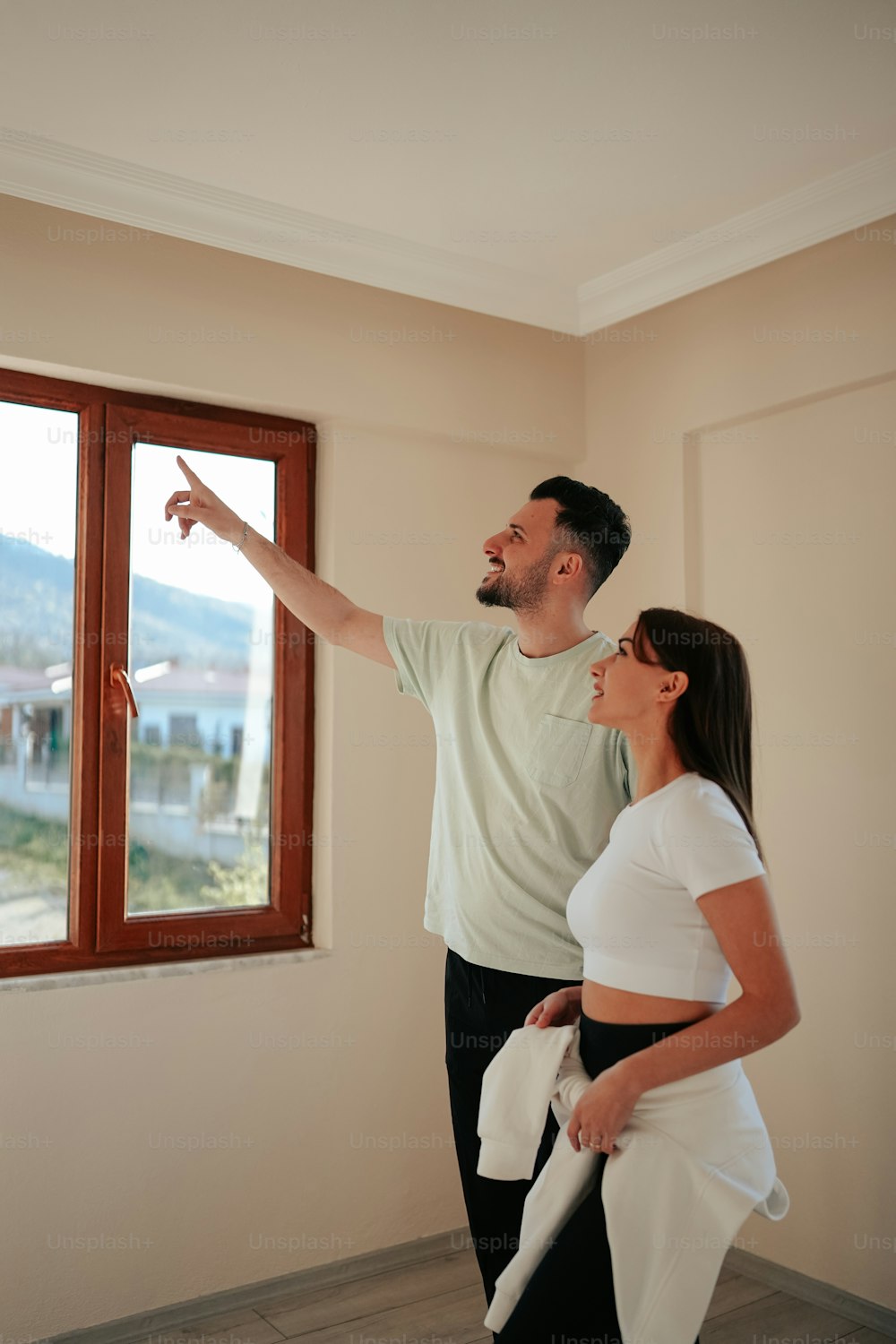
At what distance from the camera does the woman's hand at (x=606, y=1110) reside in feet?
5.18

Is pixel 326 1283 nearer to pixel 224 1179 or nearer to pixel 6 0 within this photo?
pixel 224 1179

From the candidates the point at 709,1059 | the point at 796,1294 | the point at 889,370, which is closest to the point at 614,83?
the point at 889,370

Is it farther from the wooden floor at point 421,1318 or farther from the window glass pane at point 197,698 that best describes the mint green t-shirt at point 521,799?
the wooden floor at point 421,1318

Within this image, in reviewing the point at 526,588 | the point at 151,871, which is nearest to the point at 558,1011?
the point at 526,588

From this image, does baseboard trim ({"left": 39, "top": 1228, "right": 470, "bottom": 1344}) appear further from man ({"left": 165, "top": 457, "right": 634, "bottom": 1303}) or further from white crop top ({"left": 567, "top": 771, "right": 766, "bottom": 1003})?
white crop top ({"left": 567, "top": 771, "right": 766, "bottom": 1003})

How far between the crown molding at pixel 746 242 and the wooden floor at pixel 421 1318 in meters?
2.65

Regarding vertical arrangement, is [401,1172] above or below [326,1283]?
above

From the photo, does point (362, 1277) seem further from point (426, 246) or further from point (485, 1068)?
point (426, 246)

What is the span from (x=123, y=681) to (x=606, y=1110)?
179cm

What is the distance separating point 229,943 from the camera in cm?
307

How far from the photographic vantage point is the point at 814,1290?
9.45 feet

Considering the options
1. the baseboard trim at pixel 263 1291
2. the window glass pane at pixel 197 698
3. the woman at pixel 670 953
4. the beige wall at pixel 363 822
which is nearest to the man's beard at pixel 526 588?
the woman at pixel 670 953

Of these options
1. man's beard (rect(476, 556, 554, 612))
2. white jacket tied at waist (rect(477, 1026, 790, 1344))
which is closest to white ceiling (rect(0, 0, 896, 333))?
man's beard (rect(476, 556, 554, 612))

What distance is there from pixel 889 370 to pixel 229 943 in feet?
7.32
